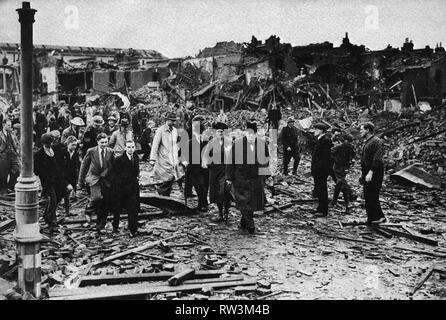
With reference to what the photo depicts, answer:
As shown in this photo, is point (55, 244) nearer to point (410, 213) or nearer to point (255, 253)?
point (255, 253)

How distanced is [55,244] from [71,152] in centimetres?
224

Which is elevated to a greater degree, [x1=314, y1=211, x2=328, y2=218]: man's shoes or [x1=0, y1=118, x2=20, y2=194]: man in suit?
[x1=0, y1=118, x2=20, y2=194]: man in suit

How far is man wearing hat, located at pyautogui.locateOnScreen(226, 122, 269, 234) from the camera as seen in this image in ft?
25.0

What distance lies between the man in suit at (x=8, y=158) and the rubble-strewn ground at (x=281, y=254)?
992 millimetres

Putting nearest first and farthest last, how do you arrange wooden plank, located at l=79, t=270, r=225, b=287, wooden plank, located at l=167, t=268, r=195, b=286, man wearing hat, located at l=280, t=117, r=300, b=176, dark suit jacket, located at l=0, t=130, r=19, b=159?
wooden plank, located at l=167, t=268, r=195, b=286, wooden plank, located at l=79, t=270, r=225, b=287, dark suit jacket, located at l=0, t=130, r=19, b=159, man wearing hat, located at l=280, t=117, r=300, b=176

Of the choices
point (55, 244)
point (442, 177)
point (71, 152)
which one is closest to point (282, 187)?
point (442, 177)

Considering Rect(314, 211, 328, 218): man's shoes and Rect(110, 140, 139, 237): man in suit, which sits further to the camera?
Rect(314, 211, 328, 218): man's shoes

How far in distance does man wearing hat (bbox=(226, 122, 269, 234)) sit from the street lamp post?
11.5 feet

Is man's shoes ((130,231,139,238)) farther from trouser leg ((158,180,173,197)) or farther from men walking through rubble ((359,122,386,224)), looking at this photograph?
men walking through rubble ((359,122,386,224))

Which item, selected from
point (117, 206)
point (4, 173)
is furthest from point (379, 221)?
point (4, 173)

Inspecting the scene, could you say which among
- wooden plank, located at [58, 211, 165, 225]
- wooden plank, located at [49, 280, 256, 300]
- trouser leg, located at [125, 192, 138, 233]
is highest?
trouser leg, located at [125, 192, 138, 233]

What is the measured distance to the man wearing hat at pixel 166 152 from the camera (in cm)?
913

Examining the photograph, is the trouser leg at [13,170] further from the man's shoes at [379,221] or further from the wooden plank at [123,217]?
the man's shoes at [379,221]

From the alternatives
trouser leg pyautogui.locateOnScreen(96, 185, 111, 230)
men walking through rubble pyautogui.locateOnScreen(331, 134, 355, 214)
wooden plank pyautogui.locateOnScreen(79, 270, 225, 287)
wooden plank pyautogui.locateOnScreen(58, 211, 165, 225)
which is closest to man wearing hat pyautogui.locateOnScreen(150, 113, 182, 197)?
wooden plank pyautogui.locateOnScreen(58, 211, 165, 225)
